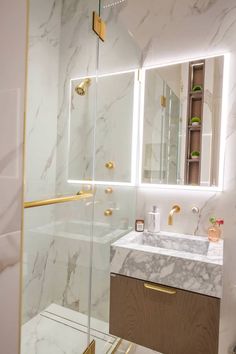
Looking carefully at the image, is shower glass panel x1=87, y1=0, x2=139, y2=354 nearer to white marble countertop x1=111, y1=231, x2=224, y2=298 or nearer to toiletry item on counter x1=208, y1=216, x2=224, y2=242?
white marble countertop x1=111, y1=231, x2=224, y2=298

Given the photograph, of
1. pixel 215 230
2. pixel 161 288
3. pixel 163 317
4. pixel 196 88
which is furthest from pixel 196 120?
pixel 163 317

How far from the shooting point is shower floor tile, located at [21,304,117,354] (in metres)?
1.35

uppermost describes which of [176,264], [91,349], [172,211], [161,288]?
[172,211]

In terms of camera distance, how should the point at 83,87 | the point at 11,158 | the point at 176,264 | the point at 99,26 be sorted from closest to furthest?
the point at 11,158
the point at 176,264
the point at 99,26
the point at 83,87

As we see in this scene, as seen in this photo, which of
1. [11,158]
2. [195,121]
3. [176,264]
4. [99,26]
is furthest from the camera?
[195,121]

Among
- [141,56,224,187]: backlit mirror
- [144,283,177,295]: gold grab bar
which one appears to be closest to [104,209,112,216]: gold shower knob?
[141,56,224,187]: backlit mirror

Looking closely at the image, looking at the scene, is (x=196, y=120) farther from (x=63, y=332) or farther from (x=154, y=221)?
(x=63, y=332)

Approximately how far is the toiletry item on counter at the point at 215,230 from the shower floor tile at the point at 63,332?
0.88m

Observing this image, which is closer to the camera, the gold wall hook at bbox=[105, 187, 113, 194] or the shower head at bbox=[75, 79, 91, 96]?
the shower head at bbox=[75, 79, 91, 96]

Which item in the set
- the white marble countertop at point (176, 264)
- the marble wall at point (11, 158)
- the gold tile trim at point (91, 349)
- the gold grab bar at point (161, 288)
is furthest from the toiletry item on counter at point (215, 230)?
the marble wall at point (11, 158)

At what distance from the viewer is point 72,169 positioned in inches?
62.2

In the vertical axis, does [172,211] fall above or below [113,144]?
below

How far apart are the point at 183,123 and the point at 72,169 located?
2.71 ft

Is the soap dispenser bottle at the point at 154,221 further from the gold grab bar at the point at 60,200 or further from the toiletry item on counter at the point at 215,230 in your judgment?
the gold grab bar at the point at 60,200
